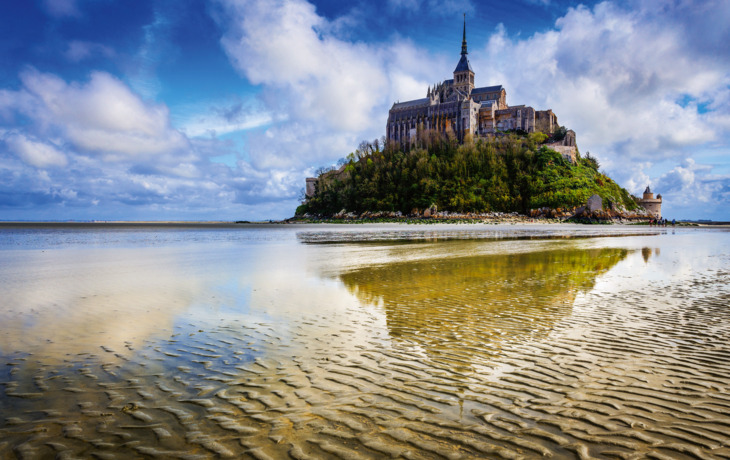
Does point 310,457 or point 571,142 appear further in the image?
point 571,142

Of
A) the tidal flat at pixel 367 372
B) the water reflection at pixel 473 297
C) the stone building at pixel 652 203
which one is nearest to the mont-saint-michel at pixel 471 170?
the stone building at pixel 652 203

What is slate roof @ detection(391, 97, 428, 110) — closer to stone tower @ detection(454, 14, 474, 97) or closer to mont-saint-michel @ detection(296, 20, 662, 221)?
mont-saint-michel @ detection(296, 20, 662, 221)

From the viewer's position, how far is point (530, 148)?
8481 centimetres

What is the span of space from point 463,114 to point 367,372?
95701mm

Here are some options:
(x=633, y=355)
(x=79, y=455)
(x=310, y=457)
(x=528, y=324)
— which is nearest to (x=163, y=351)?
(x=79, y=455)

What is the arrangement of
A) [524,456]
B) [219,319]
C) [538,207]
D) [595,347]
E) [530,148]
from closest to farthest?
[524,456], [595,347], [219,319], [538,207], [530,148]

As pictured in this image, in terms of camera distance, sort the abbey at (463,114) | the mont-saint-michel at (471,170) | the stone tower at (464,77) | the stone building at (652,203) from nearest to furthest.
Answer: the mont-saint-michel at (471,170) → the stone building at (652,203) → the abbey at (463,114) → the stone tower at (464,77)

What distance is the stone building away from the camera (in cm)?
8762

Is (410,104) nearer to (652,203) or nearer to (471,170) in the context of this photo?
(471,170)

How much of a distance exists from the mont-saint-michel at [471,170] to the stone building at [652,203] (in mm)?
183

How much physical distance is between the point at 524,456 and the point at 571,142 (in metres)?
96.7

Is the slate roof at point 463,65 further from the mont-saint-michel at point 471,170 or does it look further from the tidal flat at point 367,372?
the tidal flat at point 367,372

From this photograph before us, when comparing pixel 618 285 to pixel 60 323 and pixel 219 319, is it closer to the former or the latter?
pixel 219 319

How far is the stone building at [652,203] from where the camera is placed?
87.6m
